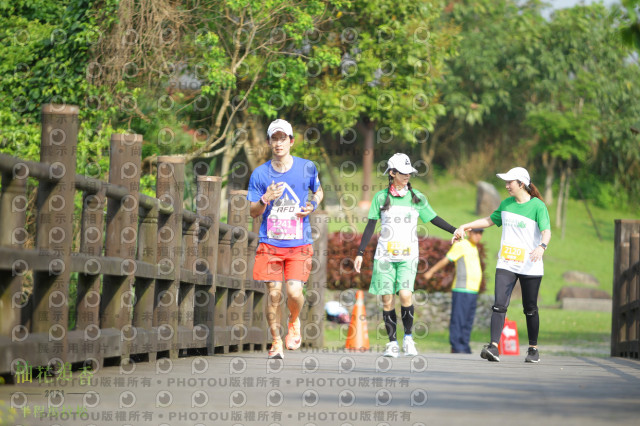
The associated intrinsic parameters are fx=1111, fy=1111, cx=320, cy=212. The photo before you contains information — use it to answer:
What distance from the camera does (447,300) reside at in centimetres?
2453

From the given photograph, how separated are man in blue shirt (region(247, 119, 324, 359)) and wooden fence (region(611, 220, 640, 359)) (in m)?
5.56

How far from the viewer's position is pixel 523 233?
9930mm

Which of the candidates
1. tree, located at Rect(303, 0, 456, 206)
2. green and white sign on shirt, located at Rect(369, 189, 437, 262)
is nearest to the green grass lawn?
tree, located at Rect(303, 0, 456, 206)

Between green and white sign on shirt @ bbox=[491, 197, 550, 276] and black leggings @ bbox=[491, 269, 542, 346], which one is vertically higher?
green and white sign on shirt @ bbox=[491, 197, 550, 276]

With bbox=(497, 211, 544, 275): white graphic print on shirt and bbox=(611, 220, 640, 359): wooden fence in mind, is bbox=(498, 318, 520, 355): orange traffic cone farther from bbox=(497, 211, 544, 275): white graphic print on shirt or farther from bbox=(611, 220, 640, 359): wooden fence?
bbox=(497, 211, 544, 275): white graphic print on shirt

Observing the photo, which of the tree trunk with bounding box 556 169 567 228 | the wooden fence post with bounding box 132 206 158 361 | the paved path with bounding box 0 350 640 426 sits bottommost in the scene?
the paved path with bounding box 0 350 640 426

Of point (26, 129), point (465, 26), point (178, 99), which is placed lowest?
point (26, 129)

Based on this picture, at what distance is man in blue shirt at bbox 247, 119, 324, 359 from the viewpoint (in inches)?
339

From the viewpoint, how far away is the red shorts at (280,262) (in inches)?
346

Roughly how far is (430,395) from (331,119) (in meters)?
16.4

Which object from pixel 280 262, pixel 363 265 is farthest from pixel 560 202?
pixel 280 262

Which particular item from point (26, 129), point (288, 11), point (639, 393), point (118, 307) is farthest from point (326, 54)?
point (639, 393)

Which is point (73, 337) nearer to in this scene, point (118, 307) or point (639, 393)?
point (118, 307)

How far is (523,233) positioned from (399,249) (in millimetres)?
1244
